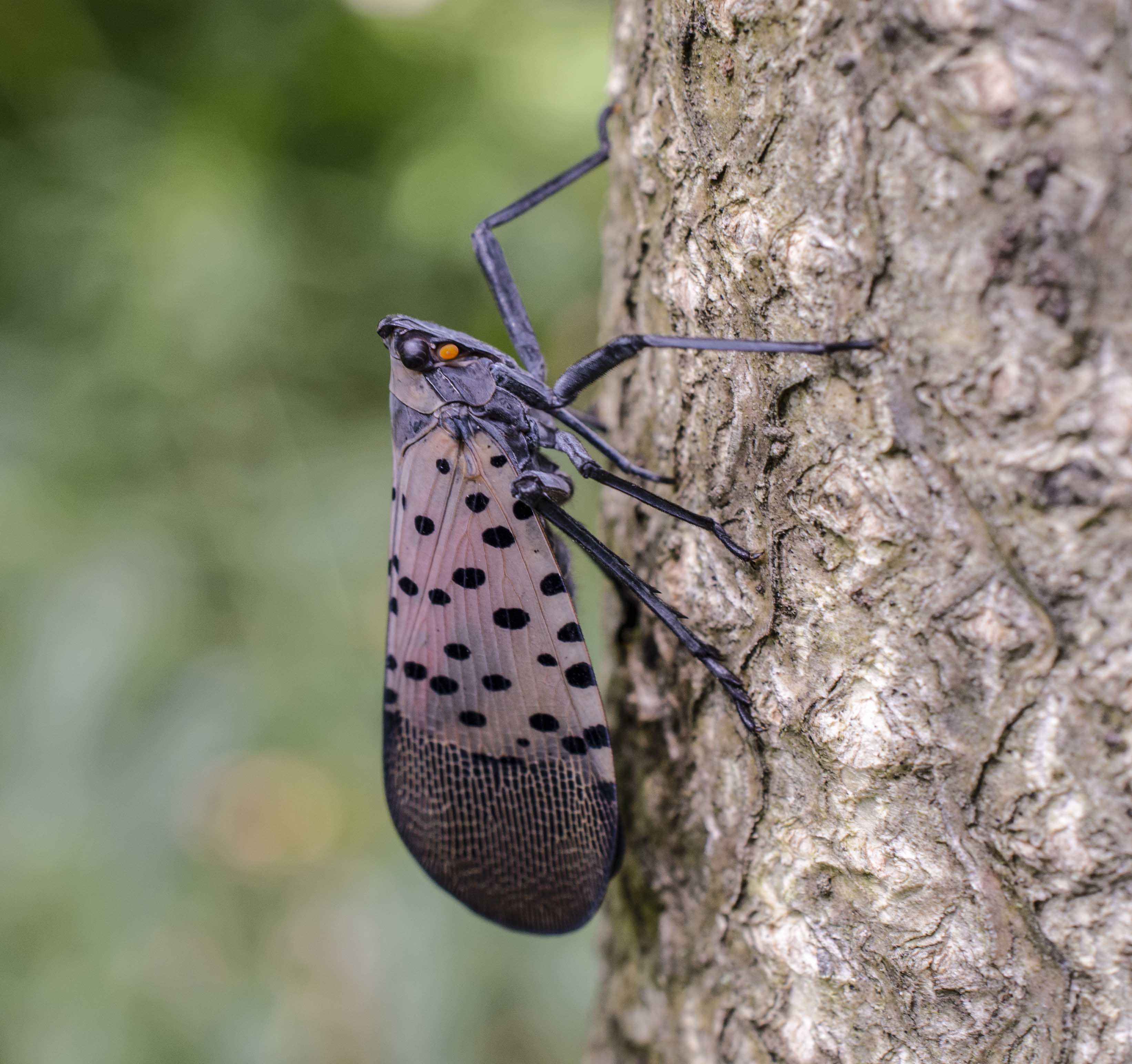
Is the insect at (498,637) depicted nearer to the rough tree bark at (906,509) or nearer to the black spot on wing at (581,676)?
the black spot on wing at (581,676)

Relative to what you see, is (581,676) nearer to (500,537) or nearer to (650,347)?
(500,537)

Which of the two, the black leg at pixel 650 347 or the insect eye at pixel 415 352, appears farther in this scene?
the insect eye at pixel 415 352

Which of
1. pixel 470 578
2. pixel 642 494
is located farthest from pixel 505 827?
pixel 642 494

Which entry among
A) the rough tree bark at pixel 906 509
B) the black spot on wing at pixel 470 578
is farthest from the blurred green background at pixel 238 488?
the rough tree bark at pixel 906 509

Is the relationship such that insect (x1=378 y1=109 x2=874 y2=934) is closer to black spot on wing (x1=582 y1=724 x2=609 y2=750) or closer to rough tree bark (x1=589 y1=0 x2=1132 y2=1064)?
black spot on wing (x1=582 y1=724 x2=609 y2=750)

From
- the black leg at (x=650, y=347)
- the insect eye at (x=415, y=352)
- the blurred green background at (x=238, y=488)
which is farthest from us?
the blurred green background at (x=238, y=488)

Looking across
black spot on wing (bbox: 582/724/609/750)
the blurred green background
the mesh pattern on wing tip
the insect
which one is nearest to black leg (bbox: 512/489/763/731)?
the insect

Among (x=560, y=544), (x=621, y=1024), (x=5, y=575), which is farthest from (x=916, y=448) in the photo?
(x=5, y=575)
